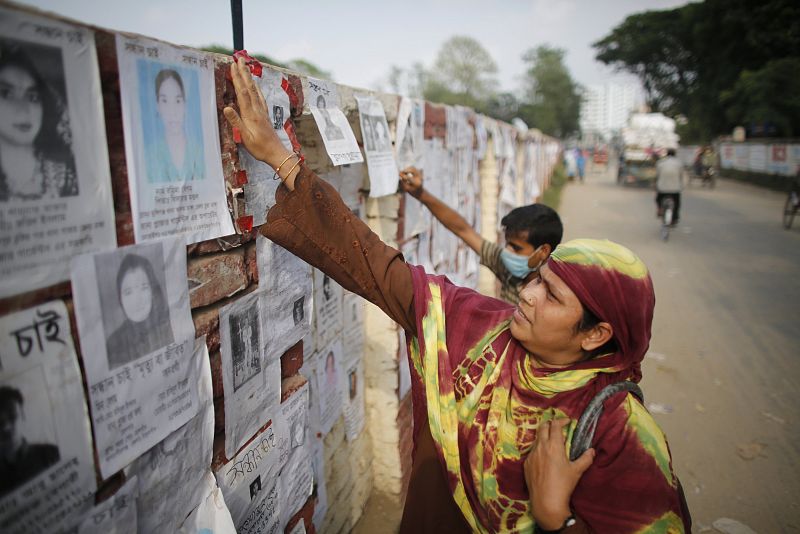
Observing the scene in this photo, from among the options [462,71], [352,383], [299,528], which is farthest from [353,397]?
[462,71]

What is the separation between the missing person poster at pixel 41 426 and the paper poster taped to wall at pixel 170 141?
0.24 meters

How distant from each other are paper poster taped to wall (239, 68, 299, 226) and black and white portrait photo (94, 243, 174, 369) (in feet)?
1.17

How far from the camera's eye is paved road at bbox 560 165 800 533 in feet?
9.39

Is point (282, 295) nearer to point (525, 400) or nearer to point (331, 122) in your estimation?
point (331, 122)

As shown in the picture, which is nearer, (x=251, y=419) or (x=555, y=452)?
(x=555, y=452)

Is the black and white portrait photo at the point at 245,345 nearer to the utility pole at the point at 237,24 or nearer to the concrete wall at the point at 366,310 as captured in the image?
the concrete wall at the point at 366,310

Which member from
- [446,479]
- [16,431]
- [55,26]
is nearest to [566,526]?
[446,479]

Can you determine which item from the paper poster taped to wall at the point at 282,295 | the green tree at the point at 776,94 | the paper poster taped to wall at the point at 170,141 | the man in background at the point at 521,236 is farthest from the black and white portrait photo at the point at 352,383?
the green tree at the point at 776,94

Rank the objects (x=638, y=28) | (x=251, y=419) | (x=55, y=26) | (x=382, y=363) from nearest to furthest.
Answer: (x=55, y=26) → (x=251, y=419) → (x=382, y=363) → (x=638, y=28)

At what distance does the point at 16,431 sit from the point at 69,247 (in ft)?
0.97

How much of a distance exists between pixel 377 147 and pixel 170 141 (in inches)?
45.5

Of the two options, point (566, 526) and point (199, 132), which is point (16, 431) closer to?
point (199, 132)

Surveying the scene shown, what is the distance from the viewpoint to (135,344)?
0.95 metres

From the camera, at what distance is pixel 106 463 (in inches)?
35.9
